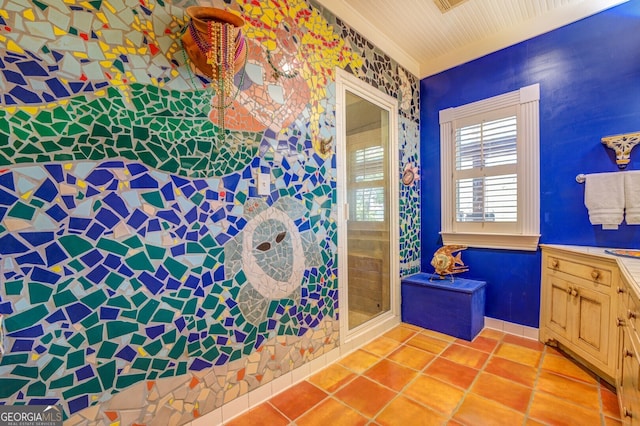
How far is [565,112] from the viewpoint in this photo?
2301 mm

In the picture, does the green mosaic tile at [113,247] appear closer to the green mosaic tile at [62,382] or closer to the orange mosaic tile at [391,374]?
the green mosaic tile at [62,382]

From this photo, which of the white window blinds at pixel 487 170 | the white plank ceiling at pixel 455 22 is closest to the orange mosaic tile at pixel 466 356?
the white window blinds at pixel 487 170

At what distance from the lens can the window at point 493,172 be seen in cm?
245

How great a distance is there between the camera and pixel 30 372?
1.04 metres

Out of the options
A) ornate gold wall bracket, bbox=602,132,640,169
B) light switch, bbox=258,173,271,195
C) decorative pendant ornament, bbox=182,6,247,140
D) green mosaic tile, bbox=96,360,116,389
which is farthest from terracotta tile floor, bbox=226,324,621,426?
decorative pendant ornament, bbox=182,6,247,140

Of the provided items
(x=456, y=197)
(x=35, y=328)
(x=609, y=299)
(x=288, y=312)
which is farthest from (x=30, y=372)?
(x=456, y=197)

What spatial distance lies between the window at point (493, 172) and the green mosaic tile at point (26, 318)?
3.03 metres

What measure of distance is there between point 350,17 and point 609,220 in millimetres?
2477

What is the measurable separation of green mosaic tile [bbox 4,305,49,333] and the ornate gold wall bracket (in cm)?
348

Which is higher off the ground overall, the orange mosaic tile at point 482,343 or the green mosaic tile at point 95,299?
the green mosaic tile at point 95,299

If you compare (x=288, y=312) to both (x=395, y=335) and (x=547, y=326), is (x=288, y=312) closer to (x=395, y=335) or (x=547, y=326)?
(x=395, y=335)

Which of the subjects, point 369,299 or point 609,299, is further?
point 369,299

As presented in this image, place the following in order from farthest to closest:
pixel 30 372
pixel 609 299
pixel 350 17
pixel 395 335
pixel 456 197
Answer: pixel 456 197
pixel 395 335
pixel 350 17
pixel 609 299
pixel 30 372

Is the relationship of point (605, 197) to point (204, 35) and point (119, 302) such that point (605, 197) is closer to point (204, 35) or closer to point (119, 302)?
point (204, 35)
